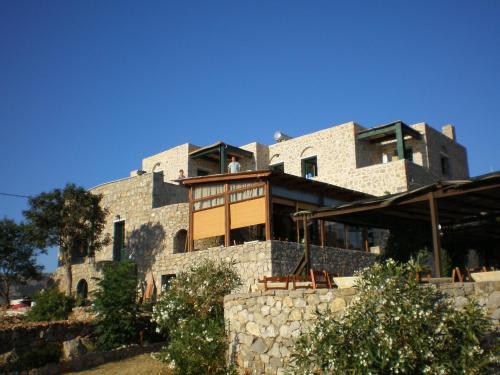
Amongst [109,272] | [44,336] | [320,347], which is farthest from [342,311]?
[44,336]

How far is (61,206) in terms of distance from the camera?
2206 centimetres

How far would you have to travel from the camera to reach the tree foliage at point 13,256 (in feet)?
84.6

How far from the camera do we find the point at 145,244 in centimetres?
2266

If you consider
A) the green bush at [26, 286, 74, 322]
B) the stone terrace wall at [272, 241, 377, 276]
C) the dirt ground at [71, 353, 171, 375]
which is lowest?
the dirt ground at [71, 353, 171, 375]

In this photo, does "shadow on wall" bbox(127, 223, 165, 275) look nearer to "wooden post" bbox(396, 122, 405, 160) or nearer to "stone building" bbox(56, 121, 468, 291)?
"stone building" bbox(56, 121, 468, 291)

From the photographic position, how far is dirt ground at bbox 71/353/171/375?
1071 centimetres

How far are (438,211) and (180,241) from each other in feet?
39.6

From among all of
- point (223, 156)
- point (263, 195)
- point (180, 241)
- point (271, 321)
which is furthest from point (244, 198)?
point (223, 156)

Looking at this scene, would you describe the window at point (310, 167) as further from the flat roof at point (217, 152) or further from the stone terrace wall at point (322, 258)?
the stone terrace wall at point (322, 258)

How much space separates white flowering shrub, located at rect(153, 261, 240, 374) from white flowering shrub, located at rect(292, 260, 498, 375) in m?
2.74

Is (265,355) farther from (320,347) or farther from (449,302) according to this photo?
(449,302)

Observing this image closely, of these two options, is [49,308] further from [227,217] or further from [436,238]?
[436,238]

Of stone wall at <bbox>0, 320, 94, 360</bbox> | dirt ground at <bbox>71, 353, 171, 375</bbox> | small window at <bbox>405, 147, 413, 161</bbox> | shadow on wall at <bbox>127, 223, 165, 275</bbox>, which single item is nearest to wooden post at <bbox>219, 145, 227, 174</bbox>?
shadow on wall at <bbox>127, 223, 165, 275</bbox>

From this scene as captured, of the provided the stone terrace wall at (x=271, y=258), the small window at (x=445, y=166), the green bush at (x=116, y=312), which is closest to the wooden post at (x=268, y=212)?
the stone terrace wall at (x=271, y=258)
